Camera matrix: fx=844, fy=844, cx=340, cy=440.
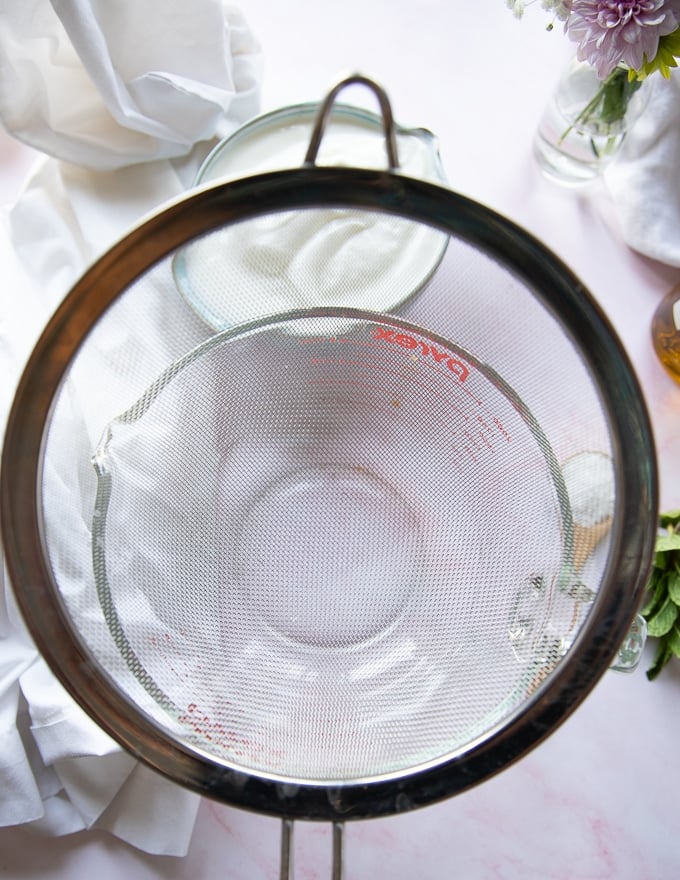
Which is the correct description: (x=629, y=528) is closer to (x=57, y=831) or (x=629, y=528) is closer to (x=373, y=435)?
(x=373, y=435)

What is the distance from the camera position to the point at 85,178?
83 cm

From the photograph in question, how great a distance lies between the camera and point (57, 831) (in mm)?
756

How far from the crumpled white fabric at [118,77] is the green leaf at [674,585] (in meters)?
0.61

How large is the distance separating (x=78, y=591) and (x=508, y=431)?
38cm

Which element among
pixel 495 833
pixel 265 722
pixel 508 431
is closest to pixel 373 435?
pixel 508 431

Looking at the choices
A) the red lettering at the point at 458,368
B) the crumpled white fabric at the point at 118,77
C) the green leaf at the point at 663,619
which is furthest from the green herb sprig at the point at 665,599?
the crumpled white fabric at the point at 118,77

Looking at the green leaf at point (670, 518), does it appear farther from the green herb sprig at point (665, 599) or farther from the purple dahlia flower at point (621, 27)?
the purple dahlia flower at point (621, 27)

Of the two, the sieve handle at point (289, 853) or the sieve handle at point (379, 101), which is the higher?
the sieve handle at point (379, 101)

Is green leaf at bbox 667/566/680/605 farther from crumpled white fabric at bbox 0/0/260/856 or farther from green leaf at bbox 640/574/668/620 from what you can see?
crumpled white fabric at bbox 0/0/260/856

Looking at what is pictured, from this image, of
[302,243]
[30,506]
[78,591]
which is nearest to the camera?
[30,506]

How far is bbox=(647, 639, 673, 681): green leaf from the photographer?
791 millimetres

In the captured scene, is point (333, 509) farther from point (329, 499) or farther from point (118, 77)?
point (118, 77)

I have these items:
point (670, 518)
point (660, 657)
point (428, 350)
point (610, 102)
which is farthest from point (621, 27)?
point (660, 657)

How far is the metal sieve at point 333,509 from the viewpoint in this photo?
567mm
